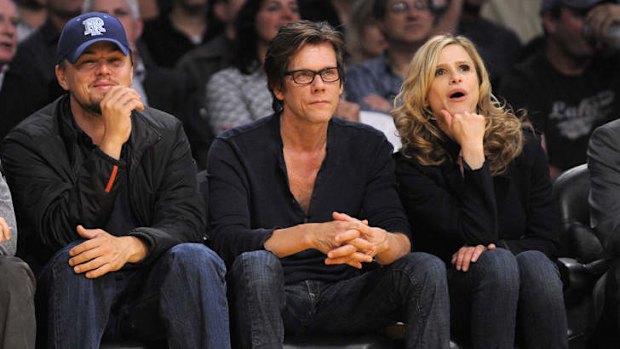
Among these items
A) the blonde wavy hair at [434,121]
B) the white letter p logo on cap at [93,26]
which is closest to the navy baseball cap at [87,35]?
the white letter p logo on cap at [93,26]

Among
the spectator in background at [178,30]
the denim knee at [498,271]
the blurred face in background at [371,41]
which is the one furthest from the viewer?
the spectator in background at [178,30]

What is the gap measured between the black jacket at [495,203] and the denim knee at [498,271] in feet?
0.59

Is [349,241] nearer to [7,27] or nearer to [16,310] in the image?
[16,310]

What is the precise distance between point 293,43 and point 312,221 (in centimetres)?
59

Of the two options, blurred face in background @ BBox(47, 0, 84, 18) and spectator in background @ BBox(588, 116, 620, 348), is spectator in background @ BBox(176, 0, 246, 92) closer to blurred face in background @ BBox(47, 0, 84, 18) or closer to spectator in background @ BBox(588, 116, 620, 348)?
blurred face in background @ BBox(47, 0, 84, 18)

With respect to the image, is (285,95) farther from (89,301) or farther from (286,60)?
(89,301)

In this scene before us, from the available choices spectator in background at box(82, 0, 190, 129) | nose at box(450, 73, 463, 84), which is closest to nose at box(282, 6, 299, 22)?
spectator in background at box(82, 0, 190, 129)

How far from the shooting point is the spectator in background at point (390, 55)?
5555 millimetres

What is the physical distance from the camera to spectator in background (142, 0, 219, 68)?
655cm

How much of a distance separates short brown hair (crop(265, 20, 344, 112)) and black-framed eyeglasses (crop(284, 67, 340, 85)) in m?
0.04

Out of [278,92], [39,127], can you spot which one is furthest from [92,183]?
[278,92]

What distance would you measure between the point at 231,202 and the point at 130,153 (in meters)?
Answer: 0.36

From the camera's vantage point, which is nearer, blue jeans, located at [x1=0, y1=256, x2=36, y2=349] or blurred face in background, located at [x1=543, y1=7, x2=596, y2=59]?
blue jeans, located at [x1=0, y1=256, x2=36, y2=349]

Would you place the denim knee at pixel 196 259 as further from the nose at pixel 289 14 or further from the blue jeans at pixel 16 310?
the nose at pixel 289 14
